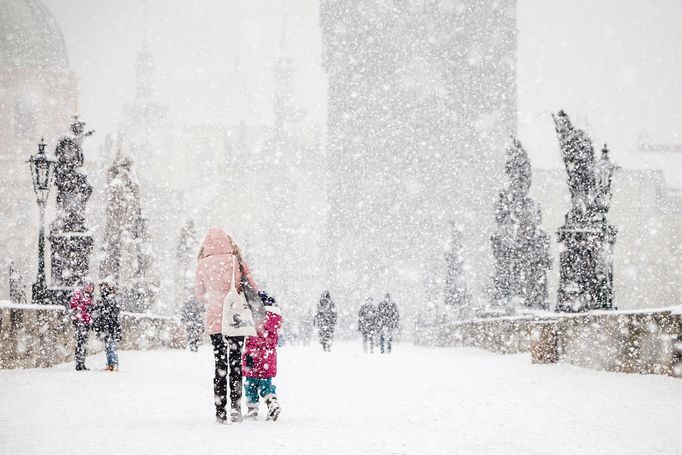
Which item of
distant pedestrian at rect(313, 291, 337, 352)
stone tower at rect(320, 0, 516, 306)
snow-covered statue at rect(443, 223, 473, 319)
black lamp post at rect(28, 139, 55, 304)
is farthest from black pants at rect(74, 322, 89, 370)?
stone tower at rect(320, 0, 516, 306)

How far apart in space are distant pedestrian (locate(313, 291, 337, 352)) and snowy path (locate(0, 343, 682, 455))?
1513 cm

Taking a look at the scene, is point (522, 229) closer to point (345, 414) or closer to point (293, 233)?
point (345, 414)

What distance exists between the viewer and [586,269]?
15.7 meters

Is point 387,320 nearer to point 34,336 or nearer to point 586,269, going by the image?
point 586,269

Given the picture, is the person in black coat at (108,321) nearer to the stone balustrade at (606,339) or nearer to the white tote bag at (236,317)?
the stone balustrade at (606,339)

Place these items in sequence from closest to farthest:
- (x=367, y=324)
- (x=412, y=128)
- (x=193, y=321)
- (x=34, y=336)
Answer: (x=34, y=336), (x=193, y=321), (x=367, y=324), (x=412, y=128)

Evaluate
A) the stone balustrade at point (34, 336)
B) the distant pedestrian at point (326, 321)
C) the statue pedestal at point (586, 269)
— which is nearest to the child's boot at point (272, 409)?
the stone balustrade at point (34, 336)

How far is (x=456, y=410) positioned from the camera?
8.87 m

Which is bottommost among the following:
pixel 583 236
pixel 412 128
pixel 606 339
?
pixel 606 339

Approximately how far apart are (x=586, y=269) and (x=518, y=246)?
19.1ft

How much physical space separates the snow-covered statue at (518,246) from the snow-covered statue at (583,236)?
3.92 m

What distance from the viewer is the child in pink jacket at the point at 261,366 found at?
26.0 feet

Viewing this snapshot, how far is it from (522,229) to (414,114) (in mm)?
59254

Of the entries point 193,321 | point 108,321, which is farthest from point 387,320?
point 108,321
